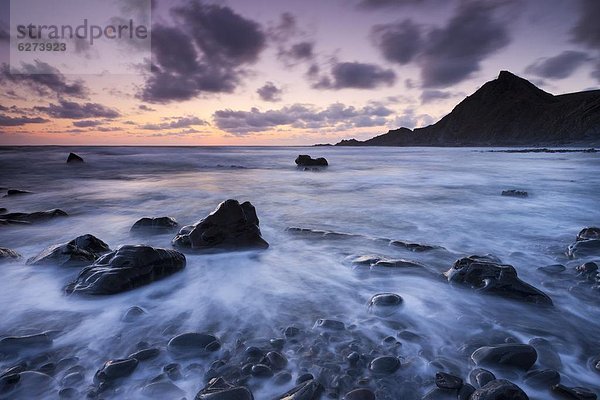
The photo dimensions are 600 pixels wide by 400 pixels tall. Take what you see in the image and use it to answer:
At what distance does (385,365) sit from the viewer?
2.10 meters

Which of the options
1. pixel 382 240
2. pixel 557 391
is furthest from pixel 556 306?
pixel 382 240

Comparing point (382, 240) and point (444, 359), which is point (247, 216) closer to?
point (382, 240)

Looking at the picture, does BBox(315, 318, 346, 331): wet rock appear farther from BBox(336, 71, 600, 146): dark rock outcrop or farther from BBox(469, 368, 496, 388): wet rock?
BBox(336, 71, 600, 146): dark rock outcrop

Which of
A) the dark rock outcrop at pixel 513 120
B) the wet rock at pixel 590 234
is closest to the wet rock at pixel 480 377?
the wet rock at pixel 590 234

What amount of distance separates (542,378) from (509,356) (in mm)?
183

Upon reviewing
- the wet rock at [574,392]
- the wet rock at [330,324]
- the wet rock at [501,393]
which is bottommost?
the wet rock at [330,324]

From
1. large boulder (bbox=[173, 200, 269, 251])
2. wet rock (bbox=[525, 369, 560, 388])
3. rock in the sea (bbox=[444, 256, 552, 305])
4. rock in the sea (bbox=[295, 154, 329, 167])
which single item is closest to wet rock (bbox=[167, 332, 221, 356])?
wet rock (bbox=[525, 369, 560, 388])

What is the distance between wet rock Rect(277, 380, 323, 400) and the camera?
5.90 feet

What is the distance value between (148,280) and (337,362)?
2287 mm

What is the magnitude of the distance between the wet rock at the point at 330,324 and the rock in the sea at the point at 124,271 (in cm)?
194

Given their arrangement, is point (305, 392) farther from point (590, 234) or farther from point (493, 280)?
point (590, 234)

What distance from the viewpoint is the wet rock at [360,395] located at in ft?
6.00

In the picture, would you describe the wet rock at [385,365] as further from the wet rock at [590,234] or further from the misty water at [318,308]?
the wet rock at [590,234]

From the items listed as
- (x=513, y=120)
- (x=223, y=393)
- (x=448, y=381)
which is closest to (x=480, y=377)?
(x=448, y=381)
